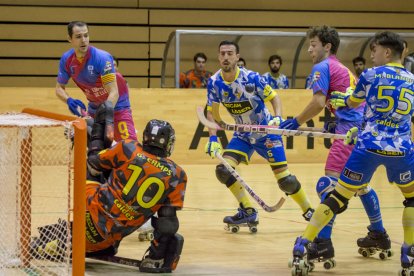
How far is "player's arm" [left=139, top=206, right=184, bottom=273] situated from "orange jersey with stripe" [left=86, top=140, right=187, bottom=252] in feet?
0.31

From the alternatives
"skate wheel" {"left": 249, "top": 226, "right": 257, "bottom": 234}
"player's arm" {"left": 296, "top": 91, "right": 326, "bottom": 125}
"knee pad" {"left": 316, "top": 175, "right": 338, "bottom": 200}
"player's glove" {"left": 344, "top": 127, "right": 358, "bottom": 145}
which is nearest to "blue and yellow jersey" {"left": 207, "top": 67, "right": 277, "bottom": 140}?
"skate wheel" {"left": 249, "top": 226, "right": 257, "bottom": 234}

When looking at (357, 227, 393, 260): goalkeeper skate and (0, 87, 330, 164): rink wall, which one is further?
(0, 87, 330, 164): rink wall

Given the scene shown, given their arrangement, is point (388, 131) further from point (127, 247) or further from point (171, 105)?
point (171, 105)

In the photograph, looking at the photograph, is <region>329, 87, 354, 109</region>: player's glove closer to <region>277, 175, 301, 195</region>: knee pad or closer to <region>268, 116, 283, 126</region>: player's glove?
<region>268, 116, 283, 126</region>: player's glove

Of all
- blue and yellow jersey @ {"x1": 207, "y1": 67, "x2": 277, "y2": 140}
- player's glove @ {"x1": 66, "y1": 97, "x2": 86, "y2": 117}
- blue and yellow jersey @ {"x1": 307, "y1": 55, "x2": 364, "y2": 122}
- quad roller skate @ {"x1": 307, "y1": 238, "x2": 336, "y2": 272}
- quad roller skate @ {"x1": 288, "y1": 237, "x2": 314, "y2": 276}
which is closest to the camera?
quad roller skate @ {"x1": 288, "y1": 237, "x2": 314, "y2": 276}

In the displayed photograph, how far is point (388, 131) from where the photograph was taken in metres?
6.28

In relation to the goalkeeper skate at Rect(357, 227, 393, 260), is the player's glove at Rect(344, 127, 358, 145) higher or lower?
higher

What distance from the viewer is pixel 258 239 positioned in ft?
26.9

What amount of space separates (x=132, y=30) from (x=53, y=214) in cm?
843

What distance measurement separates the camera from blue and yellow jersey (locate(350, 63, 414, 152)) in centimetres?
625

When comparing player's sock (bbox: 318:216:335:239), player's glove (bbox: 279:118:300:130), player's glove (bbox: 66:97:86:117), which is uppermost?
player's glove (bbox: 279:118:300:130)

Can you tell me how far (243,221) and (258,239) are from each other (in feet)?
1.51

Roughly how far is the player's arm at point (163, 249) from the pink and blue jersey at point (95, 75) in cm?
232

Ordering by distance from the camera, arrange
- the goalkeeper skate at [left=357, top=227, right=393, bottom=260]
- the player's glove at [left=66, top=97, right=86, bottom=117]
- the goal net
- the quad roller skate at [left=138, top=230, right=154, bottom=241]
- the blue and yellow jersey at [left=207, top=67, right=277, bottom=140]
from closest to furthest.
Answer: the goal net < the goalkeeper skate at [left=357, top=227, right=393, bottom=260] < the quad roller skate at [left=138, top=230, right=154, bottom=241] < the player's glove at [left=66, top=97, right=86, bottom=117] < the blue and yellow jersey at [left=207, top=67, right=277, bottom=140]
